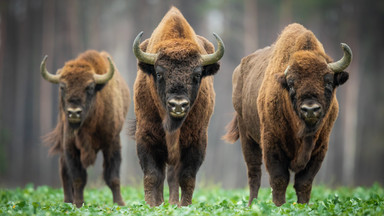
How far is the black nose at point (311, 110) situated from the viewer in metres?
7.01

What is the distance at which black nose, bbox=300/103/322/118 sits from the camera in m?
7.01

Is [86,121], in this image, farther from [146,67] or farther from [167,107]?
[167,107]

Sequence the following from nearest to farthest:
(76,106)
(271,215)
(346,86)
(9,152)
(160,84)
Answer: (271,215) → (160,84) → (76,106) → (346,86) → (9,152)

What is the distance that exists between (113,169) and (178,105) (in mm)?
4004

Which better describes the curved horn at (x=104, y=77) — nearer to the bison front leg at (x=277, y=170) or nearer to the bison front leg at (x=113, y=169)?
the bison front leg at (x=113, y=169)

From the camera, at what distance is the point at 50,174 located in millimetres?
32312

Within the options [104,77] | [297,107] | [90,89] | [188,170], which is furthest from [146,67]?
[104,77]

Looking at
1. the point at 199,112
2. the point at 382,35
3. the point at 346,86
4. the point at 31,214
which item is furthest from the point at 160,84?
the point at 382,35

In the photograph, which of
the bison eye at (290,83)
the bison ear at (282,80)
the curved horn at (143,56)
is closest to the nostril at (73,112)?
the curved horn at (143,56)

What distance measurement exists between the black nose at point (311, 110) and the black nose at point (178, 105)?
61.8 inches

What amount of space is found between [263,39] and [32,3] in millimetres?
15282

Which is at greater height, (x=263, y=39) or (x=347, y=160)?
(x=263, y=39)

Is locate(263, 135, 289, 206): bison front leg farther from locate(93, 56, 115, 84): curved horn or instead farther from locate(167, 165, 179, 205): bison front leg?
locate(93, 56, 115, 84): curved horn

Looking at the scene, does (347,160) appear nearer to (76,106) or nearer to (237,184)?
(237,184)
